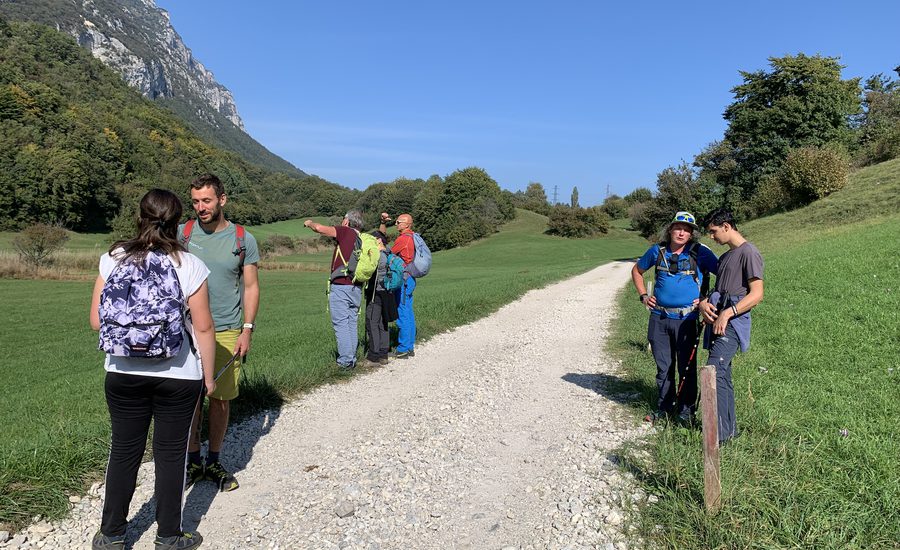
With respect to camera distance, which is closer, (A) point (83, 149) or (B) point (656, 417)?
(B) point (656, 417)

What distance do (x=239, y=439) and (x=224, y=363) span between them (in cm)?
126

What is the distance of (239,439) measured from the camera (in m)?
5.00

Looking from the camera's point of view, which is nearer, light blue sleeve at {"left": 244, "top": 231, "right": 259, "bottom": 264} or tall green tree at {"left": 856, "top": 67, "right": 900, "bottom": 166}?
light blue sleeve at {"left": 244, "top": 231, "right": 259, "bottom": 264}

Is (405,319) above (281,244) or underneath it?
above

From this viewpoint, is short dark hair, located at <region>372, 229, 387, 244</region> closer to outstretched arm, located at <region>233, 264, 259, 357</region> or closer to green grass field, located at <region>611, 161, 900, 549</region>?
outstretched arm, located at <region>233, 264, 259, 357</region>

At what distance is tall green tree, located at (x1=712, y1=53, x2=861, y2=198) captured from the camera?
35875 millimetres

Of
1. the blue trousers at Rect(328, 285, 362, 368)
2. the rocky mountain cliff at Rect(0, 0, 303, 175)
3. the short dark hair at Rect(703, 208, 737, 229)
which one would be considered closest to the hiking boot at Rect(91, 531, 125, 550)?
the blue trousers at Rect(328, 285, 362, 368)

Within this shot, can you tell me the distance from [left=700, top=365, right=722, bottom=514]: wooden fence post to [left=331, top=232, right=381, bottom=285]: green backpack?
4835 mm

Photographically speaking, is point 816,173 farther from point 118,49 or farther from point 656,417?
point 118,49

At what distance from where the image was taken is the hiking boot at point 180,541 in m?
3.11

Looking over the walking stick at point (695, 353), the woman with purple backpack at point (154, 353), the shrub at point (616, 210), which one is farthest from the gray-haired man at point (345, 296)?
the shrub at point (616, 210)

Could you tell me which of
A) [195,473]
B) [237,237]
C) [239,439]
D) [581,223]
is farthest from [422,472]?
[581,223]

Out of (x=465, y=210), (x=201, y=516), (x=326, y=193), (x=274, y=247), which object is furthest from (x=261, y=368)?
(x=326, y=193)

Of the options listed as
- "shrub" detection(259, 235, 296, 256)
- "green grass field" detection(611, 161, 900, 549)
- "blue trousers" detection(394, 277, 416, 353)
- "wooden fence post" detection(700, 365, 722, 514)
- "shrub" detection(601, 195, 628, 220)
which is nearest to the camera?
"green grass field" detection(611, 161, 900, 549)
